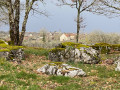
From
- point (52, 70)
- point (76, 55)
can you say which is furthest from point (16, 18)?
point (52, 70)

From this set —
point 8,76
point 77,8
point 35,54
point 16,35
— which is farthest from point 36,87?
point 77,8

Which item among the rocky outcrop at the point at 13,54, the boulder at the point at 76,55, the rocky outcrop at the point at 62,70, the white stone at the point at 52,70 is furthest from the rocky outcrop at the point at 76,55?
the white stone at the point at 52,70

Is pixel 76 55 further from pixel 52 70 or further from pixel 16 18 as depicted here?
pixel 16 18

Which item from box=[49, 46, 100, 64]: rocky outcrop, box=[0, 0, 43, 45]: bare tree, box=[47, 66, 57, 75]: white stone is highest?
box=[0, 0, 43, 45]: bare tree

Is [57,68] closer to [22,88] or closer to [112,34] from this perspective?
[22,88]

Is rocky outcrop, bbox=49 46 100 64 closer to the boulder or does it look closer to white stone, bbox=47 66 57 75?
the boulder

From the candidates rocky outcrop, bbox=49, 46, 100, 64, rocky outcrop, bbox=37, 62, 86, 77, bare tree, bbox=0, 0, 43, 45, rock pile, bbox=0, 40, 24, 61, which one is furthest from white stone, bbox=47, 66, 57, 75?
bare tree, bbox=0, 0, 43, 45

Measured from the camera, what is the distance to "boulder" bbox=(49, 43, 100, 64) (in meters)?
18.2

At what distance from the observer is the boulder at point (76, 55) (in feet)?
59.7

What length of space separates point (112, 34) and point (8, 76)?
2374 inches

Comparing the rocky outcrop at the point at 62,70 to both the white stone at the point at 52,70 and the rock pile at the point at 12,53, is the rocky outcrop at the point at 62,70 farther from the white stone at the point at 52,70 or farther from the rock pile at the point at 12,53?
the rock pile at the point at 12,53

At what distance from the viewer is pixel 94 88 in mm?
8328

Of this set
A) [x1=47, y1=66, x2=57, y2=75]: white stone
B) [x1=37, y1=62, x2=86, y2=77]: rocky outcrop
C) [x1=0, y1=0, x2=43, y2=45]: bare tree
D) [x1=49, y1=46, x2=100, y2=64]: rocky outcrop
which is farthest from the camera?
[x1=0, y1=0, x2=43, y2=45]: bare tree

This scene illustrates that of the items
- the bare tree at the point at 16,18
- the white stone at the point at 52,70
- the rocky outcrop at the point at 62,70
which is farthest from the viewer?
the bare tree at the point at 16,18
